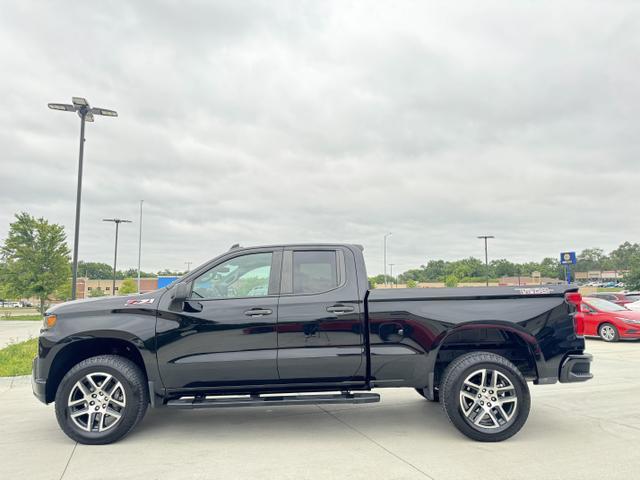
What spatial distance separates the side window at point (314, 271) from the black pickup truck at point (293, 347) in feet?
0.08

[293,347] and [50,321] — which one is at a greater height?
[50,321]

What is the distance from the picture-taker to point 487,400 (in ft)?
16.6

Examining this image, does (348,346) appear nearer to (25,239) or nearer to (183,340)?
(183,340)

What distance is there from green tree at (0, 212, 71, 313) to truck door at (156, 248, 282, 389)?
28762mm

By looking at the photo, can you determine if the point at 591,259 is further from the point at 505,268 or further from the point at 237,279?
the point at 237,279

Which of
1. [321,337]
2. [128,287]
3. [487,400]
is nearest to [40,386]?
[321,337]

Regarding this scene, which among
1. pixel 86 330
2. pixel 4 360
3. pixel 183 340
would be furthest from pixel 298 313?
pixel 4 360

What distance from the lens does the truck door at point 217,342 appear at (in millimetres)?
5090

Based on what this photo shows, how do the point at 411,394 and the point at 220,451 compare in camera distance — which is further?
the point at 411,394

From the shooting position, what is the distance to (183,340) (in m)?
5.13

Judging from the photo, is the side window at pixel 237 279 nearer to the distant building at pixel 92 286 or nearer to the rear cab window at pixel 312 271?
the rear cab window at pixel 312 271

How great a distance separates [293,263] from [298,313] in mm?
569

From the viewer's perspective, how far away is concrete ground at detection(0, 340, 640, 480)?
4234mm

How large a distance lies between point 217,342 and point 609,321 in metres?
13.5
